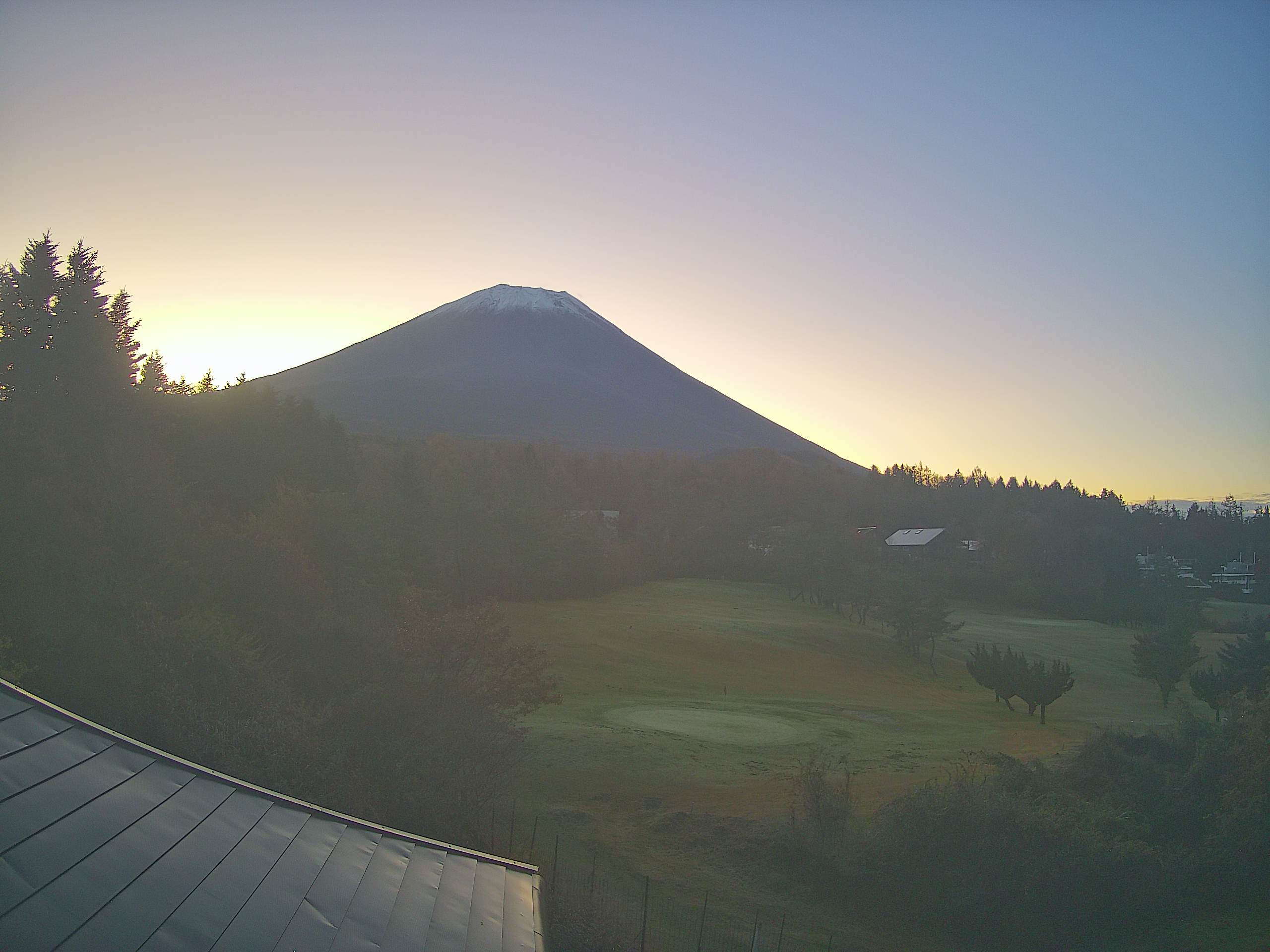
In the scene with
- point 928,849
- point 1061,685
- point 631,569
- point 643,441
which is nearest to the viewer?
point 928,849

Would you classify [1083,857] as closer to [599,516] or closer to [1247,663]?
[1247,663]

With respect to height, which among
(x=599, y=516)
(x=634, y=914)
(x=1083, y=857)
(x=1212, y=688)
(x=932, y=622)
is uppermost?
(x=599, y=516)

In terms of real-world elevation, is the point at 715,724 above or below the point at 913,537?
below

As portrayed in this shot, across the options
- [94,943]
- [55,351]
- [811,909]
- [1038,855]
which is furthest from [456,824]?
[55,351]

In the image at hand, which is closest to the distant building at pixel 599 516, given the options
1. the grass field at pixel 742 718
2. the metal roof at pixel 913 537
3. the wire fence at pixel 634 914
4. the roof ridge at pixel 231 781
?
the grass field at pixel 742 718

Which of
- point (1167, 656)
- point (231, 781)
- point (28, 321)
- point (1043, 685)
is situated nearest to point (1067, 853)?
point (231, 781)

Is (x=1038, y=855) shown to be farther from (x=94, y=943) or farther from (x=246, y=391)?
(x=246, y=391)
